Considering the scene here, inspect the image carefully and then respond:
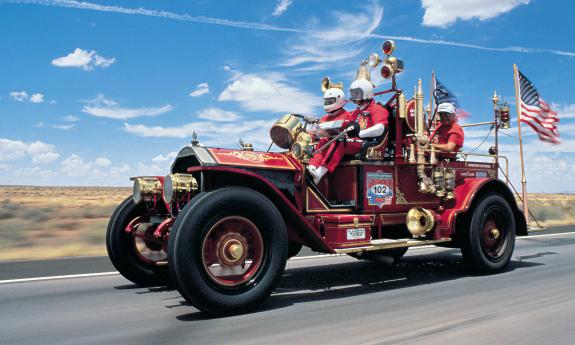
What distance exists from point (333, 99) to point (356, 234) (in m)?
1.93

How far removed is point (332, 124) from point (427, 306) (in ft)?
8.20

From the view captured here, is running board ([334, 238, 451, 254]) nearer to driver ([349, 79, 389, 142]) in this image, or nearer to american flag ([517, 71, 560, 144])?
driver ([349, 79, 389, 142])

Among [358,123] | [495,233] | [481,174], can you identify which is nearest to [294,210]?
[358,123]

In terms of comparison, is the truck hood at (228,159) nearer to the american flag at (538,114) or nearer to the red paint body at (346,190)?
the red paint body at (346,190)

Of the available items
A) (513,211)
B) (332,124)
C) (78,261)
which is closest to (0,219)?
(78,261)

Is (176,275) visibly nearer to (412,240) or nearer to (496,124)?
(412,240)

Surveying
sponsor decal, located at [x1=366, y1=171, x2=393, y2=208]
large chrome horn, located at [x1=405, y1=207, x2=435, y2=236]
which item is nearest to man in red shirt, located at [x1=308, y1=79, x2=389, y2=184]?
sponsor decal, located at [x1=366, y1=171, x2=393, y2=208]

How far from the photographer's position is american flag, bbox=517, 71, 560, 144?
10.4 meters

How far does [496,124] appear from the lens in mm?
8312

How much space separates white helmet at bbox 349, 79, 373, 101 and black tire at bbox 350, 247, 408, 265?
2.48 meters

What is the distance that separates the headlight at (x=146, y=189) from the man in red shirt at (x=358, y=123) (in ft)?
5.55

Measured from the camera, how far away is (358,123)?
6.55 metres

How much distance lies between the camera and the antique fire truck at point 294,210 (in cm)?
455

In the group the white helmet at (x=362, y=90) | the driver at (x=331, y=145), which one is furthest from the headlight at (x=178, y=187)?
the white helmet at (x=362, y=90)
